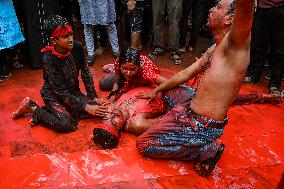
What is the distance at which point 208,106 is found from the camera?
2959mm

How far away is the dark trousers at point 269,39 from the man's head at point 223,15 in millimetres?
2093

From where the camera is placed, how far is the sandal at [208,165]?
307 cm

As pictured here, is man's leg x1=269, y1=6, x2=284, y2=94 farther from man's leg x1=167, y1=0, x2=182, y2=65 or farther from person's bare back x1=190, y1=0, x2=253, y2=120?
person's bare back x1=190, y1=0, x2=253, y2=120

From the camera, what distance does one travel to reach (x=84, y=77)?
165 inches

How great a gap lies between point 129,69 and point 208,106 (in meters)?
1.21

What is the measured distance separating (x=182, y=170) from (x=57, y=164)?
3.80 ft

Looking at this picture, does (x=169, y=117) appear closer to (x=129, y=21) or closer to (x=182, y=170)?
(x=182, y=170)

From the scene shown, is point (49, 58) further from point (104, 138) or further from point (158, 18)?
point (158, 18)

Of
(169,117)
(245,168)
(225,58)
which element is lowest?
(245,168)

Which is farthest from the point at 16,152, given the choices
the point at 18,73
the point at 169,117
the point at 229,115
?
the point at 229,115

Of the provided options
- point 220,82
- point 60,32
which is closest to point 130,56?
point 60,32

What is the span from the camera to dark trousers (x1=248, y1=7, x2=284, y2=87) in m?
4.78

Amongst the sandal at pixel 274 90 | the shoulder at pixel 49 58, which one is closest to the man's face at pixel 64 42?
the shoulder at pixel 49 58

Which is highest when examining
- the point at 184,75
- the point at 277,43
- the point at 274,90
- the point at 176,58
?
the point at 184,75
